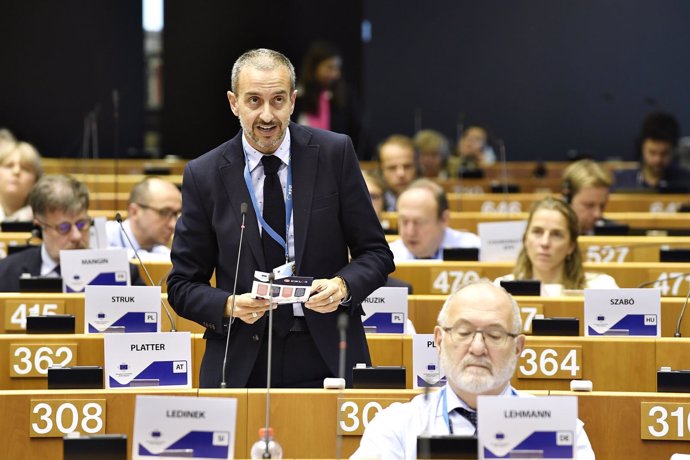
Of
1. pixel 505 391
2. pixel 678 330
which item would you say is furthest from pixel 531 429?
pixel 678 330

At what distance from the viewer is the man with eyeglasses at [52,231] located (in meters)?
Answer: 6.85

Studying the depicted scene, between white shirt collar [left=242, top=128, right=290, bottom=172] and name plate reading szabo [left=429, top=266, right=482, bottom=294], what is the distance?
10.3 ft

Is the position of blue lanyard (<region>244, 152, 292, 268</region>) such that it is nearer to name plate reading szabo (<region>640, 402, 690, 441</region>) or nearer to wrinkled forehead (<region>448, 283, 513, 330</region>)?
wrinkled forehead (<region>448, 283, 513, 330</region>)

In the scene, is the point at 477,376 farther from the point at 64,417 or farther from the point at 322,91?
the point at 322,91

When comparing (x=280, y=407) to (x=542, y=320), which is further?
(x=542, y=320)

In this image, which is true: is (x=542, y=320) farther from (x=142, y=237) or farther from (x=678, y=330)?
(x=142, y=237)

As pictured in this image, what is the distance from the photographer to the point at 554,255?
267 inches

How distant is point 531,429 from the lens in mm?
3340

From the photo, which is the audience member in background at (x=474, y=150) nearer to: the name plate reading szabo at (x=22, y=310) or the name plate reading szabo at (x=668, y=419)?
the name plate reading szabo at (x=22, y=310)

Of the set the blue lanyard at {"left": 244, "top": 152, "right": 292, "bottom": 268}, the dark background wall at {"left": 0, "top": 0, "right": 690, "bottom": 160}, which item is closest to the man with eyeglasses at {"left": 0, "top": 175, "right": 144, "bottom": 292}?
the blue lanyard at {"left": 244, "top": 152, "right": 292, "bottom": 268}

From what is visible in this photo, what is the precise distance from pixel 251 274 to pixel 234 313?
0.54 feet

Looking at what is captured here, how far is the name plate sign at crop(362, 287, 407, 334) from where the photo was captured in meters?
5.74

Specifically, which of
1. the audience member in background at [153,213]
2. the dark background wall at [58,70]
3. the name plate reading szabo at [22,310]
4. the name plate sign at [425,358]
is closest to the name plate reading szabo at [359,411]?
the name plate sign at [425,358]

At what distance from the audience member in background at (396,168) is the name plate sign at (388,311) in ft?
14.9
